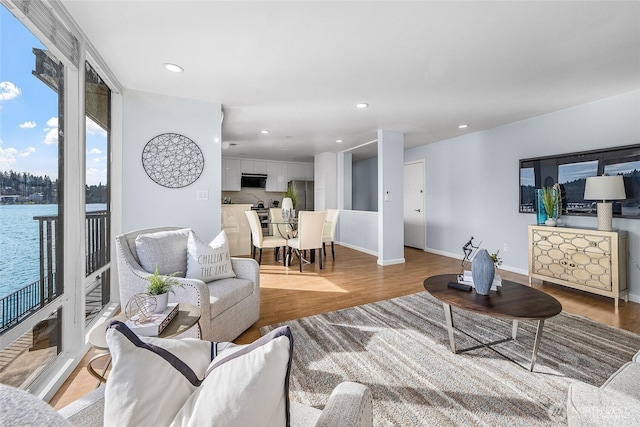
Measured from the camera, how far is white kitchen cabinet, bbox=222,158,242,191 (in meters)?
7.27

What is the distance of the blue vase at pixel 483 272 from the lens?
79.2 inches

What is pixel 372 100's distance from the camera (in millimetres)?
3395

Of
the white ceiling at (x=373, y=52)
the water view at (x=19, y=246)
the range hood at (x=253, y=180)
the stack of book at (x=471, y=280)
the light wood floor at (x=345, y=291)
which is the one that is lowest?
the light wood floor at (x=345, y=291)

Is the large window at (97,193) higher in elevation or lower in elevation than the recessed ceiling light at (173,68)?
lower

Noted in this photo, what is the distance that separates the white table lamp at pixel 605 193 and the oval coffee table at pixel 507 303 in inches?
72.9

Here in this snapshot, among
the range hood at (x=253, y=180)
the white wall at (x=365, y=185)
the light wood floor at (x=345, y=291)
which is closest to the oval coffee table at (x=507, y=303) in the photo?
the light wood floor at (x=345, y=291)

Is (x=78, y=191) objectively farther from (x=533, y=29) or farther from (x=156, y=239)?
(x=533, y=29)

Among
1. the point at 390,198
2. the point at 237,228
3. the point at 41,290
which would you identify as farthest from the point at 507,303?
the point at 237,228

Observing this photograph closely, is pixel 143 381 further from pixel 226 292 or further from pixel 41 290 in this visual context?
pixel 41 290

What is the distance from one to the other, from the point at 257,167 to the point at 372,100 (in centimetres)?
488

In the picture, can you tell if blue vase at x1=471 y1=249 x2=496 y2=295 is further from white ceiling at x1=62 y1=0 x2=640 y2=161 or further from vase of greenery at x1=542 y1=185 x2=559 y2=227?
vase of greenery at x1=542 y1=185 x2=559 y2=227

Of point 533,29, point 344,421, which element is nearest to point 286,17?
point 533,29

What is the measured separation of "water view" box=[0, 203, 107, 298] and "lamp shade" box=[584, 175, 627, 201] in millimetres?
4859

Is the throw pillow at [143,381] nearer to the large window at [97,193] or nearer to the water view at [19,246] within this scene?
the water view at [19,246]
